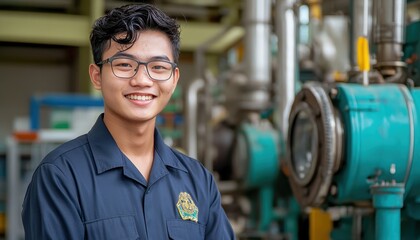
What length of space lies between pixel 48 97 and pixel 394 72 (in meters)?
3.30

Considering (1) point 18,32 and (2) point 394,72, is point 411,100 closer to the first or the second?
(2) point 394,72

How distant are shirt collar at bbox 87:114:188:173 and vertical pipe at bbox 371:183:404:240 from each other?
69 centimetres

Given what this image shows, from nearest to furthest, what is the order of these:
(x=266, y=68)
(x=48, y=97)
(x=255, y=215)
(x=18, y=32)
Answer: (x=255, y=215) → (x=266, y=68) → (x=48, y=97) → (x=18, y=32)

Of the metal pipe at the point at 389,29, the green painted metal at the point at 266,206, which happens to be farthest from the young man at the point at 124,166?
the green painted metal at the point at 266,206

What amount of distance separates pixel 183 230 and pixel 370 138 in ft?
2.85

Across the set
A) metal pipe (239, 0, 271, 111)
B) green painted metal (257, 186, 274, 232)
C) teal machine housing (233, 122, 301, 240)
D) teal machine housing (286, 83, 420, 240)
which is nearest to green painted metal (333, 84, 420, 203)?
teal machine housing (286, 83, 420, 240)

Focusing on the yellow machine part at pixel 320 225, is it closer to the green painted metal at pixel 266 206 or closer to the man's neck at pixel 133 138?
the green painted metal at pixel 266 206

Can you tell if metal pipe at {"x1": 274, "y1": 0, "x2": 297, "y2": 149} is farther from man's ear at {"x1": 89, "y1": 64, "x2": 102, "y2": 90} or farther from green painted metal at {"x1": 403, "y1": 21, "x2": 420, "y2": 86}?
man's ear at {"x1": 89, "y1": 64, "x2": 102, "y2": 90}

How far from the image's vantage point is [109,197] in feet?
4.02

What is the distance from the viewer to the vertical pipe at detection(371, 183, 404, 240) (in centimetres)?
178

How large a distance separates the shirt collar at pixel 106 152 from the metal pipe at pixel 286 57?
1.91 m

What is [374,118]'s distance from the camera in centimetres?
197

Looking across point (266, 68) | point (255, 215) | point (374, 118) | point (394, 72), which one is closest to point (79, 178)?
point (374, 118)

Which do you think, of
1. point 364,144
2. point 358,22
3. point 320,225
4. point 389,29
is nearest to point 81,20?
point 320,225
